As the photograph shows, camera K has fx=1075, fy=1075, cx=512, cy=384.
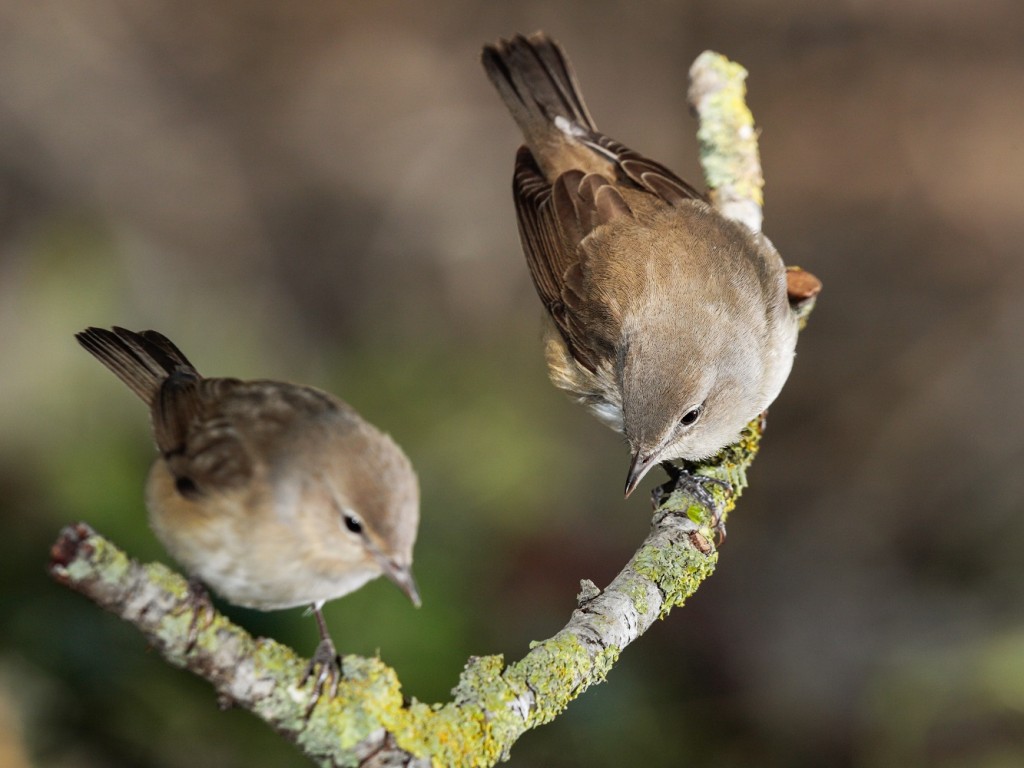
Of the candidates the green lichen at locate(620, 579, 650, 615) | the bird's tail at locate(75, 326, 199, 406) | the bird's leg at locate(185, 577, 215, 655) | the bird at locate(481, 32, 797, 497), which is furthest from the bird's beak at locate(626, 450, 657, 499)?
the bird's leg at locate(185, 577, 215, 655)

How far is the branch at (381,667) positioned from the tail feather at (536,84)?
2.80 metres

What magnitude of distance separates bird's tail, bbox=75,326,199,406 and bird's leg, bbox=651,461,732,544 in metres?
1.86

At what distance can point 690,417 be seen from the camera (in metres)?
4.11

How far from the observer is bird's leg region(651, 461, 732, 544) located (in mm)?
3893

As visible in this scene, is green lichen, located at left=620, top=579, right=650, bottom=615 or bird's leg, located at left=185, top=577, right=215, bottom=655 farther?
green lichen, located at left=620, top=579, right=650, bottom=615

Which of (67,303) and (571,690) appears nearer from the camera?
(571,690)

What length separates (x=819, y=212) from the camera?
8367 mm

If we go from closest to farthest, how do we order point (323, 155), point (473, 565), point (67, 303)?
point (473, 565)
point (67, 303)
point (323, 155)

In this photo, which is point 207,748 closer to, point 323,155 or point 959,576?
point 959,576

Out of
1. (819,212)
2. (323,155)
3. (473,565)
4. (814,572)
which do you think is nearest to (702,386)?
(473,565)

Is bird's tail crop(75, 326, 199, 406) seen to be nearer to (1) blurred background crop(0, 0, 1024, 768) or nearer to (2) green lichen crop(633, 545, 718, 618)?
(1) blurred background crop(0, 0, 1024, 768)

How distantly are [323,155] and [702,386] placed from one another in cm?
563

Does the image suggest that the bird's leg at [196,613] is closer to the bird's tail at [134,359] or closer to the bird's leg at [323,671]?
the bird's leg at [323,671]

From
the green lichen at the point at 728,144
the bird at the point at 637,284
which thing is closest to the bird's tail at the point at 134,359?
the bird at the point at 637,284
